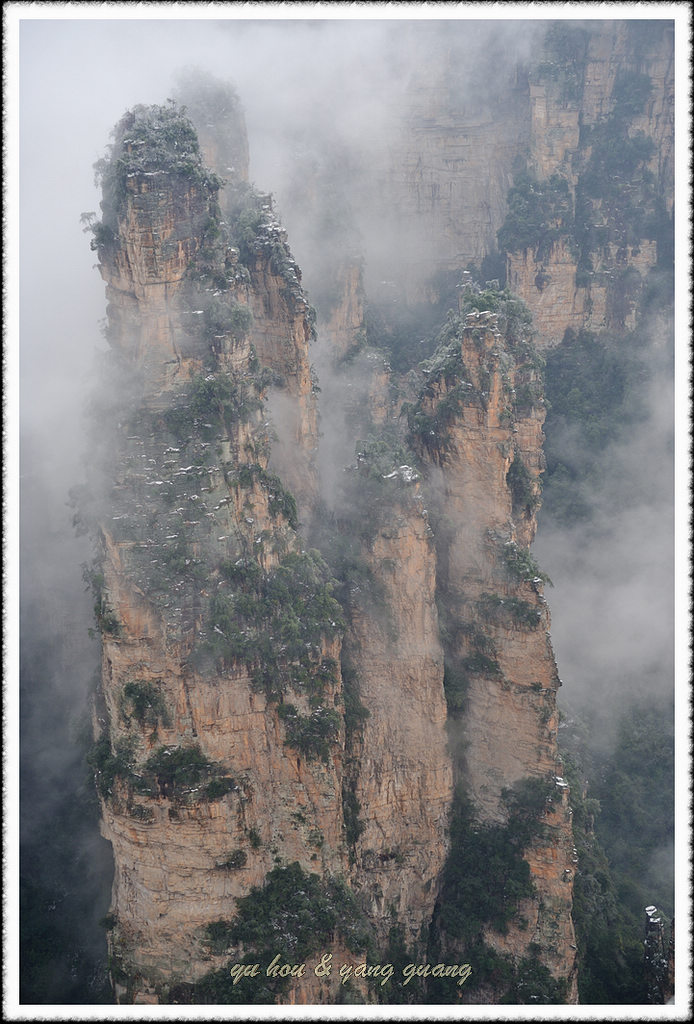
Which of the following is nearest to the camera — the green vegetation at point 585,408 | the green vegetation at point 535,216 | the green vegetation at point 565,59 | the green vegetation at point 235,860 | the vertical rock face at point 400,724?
the green vegetation at point 235,860

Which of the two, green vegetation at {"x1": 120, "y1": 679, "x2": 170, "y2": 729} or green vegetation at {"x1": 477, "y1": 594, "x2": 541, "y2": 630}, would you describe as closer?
green vegetation at {"x1": 120, "y1": 679, "x2": 170, "y2": 729}

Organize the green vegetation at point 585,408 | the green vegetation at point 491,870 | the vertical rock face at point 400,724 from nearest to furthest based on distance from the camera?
1. the vertical rock face at point 400,724
2. the green vegetation at point 491,870
3. the green vegetation at point 585,408

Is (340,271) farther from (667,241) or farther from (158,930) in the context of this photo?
(158,930)

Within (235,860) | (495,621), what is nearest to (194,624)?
(235,860)

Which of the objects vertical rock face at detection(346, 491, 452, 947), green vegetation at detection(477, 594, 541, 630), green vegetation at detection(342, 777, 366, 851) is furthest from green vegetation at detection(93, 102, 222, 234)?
green vegetation at detection(342, 777, 366, 851)

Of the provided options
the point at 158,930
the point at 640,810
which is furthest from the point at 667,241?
the point at 158,930

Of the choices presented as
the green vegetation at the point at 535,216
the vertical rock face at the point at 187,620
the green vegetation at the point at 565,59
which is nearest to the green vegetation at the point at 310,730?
the vertical rock face at the point at 187,620

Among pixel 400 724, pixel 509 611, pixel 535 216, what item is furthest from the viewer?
pixel 535 216

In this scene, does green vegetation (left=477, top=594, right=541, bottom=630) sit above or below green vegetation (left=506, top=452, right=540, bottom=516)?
below

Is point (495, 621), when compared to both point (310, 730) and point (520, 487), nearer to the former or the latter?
point (520, 487)

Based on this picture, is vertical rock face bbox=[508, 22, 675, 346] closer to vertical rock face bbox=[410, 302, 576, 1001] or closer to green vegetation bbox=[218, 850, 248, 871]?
vertical rock face bbox=[410, 302, 576, 1001]

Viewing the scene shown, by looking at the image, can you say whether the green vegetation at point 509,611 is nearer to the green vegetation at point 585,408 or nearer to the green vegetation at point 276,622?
the green vegetation at point 276,622
